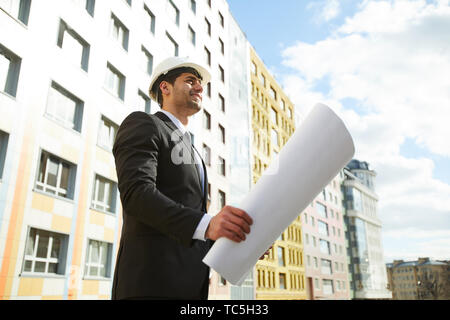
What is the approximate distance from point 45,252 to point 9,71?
15.4ft

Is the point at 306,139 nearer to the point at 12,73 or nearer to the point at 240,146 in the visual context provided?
the point at 12,73

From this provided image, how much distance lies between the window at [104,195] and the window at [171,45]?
8513 millimetres

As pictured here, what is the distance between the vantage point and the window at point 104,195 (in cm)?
1169

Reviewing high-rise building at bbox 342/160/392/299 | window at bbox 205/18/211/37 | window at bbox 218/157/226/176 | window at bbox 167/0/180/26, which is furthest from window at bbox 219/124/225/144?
high-rise building at bbox 342/160/392/299

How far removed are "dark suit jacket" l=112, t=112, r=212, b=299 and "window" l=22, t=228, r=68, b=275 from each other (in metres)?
8.49

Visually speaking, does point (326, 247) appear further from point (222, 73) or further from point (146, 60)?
point (146, 60)

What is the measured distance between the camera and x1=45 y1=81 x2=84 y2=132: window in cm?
1021

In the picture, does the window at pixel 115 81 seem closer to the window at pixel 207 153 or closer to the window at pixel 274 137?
the window at pixel 207 153

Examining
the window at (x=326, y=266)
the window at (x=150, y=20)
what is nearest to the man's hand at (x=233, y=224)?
the window at (x=150, y=20)

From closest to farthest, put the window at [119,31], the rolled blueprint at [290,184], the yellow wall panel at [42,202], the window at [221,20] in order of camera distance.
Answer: the rolled blueprint at [290,184], the yellow wall panel at [42,202], the window at [119,31], the window at [221,20]

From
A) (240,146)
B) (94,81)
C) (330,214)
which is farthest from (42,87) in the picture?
(330,214)

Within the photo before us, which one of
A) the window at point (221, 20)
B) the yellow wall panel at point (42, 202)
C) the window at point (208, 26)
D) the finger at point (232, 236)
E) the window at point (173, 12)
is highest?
the window at point (221, 20)

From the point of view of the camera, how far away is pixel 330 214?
49.2 metres

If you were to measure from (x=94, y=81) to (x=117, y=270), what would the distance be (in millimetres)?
11546
